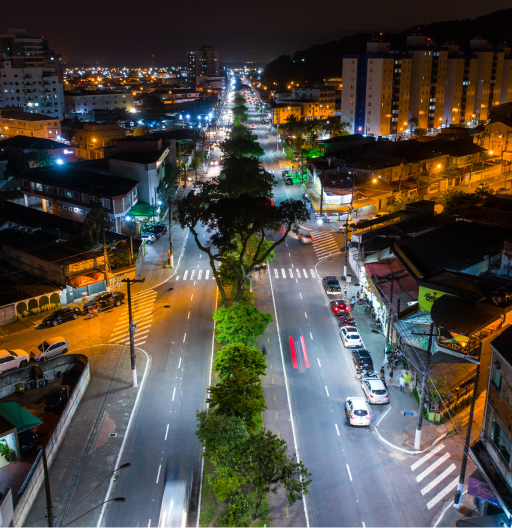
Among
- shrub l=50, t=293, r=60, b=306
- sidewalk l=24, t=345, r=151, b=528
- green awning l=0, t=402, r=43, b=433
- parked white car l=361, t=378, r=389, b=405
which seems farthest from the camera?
shrub l=50, t=293, r=60, b=306

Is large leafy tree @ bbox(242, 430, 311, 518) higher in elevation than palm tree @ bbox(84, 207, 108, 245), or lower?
lower

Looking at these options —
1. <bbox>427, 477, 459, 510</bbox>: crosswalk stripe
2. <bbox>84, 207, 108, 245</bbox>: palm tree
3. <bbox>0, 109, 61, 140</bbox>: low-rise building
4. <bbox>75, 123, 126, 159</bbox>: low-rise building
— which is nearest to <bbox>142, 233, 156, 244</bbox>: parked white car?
<bbox>84, 207, 108, 245</bbox>: palm tree

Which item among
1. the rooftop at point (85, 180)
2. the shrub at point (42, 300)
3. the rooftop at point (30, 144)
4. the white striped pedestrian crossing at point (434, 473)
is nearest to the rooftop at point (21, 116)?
the rooftop at point (30, 144)

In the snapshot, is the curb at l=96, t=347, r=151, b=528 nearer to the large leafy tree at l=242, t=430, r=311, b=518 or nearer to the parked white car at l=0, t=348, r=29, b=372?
the large leafy tree at l=242, t=430, r=311, b=518

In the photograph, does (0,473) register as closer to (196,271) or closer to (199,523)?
(199,523)

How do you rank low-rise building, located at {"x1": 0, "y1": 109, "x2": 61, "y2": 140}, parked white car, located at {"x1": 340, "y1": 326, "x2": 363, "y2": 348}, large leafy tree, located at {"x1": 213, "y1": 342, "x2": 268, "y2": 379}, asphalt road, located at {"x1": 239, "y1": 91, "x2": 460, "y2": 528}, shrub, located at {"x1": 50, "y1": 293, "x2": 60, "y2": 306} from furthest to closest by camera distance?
low-rise building, located at {"x1": 0, "y1": 109, "x2": 61, "y2": 140}
shrub, located at {"x1": 50, "y1": 293, "x2": 60, "y2": 306}
parked white car, located at {"x1": 340, "y1": 326, "x2": 363, "y2": 348}
large leafy tree, located at {"x1": 213, "y1": 342, "x2": 268, "y2": 379}
asphalt road, located at {"x1": 239, "y1": 91, "x2": 460, "y2": 528}

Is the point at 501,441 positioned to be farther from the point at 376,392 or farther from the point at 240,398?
the point at 240,398

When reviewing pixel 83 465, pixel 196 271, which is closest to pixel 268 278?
pixel 196 271

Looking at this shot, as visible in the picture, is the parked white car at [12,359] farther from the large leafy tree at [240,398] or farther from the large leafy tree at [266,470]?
the large leafy tree at [266,470]
